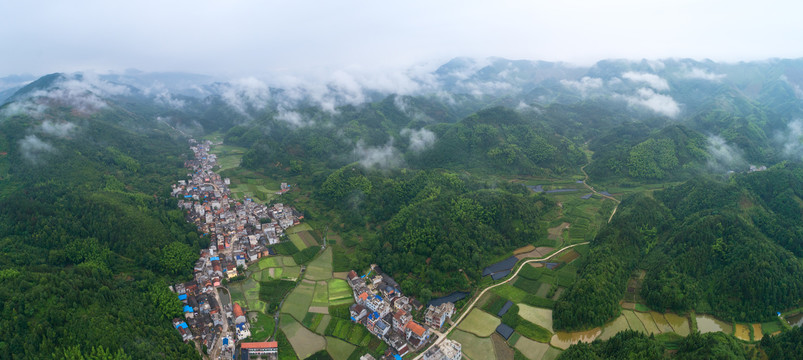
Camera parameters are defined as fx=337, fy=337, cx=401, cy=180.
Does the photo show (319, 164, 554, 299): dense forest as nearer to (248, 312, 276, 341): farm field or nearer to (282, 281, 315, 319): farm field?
(282, 281, 315, 319): farm field

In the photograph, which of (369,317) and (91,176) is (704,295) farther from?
(91,176)

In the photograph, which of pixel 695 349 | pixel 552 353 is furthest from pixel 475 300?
pixel 695 349

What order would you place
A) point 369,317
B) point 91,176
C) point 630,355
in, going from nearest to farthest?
point 630,355 < point 369,317 < point 91,176

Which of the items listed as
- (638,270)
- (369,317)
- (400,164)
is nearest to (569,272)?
(638,270)

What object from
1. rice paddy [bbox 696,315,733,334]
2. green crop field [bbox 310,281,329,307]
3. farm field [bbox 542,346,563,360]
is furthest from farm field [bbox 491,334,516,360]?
rice paddy [bbox 696,315,733,334]

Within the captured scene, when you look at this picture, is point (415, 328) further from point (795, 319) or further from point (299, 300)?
point (795, 319)

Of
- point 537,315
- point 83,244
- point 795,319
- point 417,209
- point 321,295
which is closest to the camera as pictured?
point 795,319
